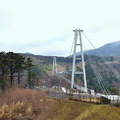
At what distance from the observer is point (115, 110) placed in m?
22.8

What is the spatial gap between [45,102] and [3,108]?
21.3ft

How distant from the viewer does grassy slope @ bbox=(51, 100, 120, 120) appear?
21.7 metres

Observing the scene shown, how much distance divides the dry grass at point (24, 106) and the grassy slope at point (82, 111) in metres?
1.50

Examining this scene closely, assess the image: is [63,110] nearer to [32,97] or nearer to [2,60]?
[32,97]

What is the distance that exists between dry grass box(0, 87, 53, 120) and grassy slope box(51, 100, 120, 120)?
1.50 metres

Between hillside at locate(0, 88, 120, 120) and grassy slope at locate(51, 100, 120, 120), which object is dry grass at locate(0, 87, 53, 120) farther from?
grassy slope at locate(51, 100, 120, 120)

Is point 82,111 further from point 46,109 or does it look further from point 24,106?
point 24,106

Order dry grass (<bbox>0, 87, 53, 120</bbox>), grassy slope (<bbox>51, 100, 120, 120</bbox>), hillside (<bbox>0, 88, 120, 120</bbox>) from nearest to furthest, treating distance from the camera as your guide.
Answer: grassy slope (<bbox>51, 100, 120, 120</bbox>)
hillside (<bbox>0, 88, 120, 120</bbox>)
dry grass (<bbox>0, 87, 53, 120</bbox>)

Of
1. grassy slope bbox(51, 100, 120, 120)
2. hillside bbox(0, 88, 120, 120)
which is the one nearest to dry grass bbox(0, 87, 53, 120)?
hillside bbox(0, 88, 120, 120)

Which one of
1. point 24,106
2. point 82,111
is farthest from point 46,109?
point 82,111

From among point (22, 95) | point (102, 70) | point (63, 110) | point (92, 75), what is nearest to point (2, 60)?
point (22, 95)

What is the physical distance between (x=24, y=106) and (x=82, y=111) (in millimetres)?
8370

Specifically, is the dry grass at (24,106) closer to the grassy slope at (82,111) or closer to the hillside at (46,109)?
the hillside at (46,109)

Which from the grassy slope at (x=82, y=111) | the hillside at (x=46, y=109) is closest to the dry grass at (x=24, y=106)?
the hillside at (x=46, y=109)
